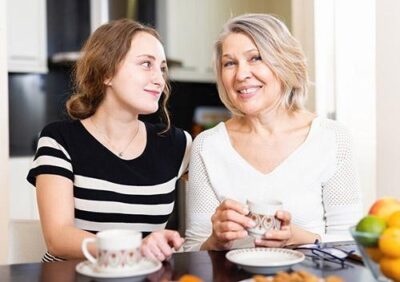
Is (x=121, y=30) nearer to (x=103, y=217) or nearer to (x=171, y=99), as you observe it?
(x=103, y=217)

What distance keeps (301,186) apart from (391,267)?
2.41 feet

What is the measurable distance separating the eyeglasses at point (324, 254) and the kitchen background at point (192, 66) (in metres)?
0.89

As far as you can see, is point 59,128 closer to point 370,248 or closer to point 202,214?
point 202,214

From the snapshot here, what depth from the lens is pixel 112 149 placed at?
1.68m

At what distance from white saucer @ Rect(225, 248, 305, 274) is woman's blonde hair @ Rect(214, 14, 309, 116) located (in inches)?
24.5

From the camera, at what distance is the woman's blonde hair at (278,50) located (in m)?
→ 1.56

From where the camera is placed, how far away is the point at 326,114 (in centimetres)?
248

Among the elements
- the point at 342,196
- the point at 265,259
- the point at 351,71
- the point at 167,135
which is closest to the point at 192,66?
the point at 351,71

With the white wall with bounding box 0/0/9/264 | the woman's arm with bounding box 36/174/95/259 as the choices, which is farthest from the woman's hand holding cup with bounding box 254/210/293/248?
the white wall with bounding box 0/0/9/264

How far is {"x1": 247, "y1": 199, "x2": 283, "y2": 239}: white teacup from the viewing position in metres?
1.12

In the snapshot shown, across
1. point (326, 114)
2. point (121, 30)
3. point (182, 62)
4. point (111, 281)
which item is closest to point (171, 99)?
point (182, 62)

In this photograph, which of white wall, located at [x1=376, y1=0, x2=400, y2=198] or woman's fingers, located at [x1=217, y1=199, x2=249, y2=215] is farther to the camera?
white wall, located at [x1=376, y1=0, x2=400, y2=198]

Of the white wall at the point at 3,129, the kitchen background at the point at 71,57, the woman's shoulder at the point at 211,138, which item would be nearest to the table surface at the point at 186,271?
the woman's shoulder at the point at 211,138

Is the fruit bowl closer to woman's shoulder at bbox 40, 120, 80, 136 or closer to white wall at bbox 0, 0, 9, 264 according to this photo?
woman's shoulder at bbox 40, 120, 80, 136
